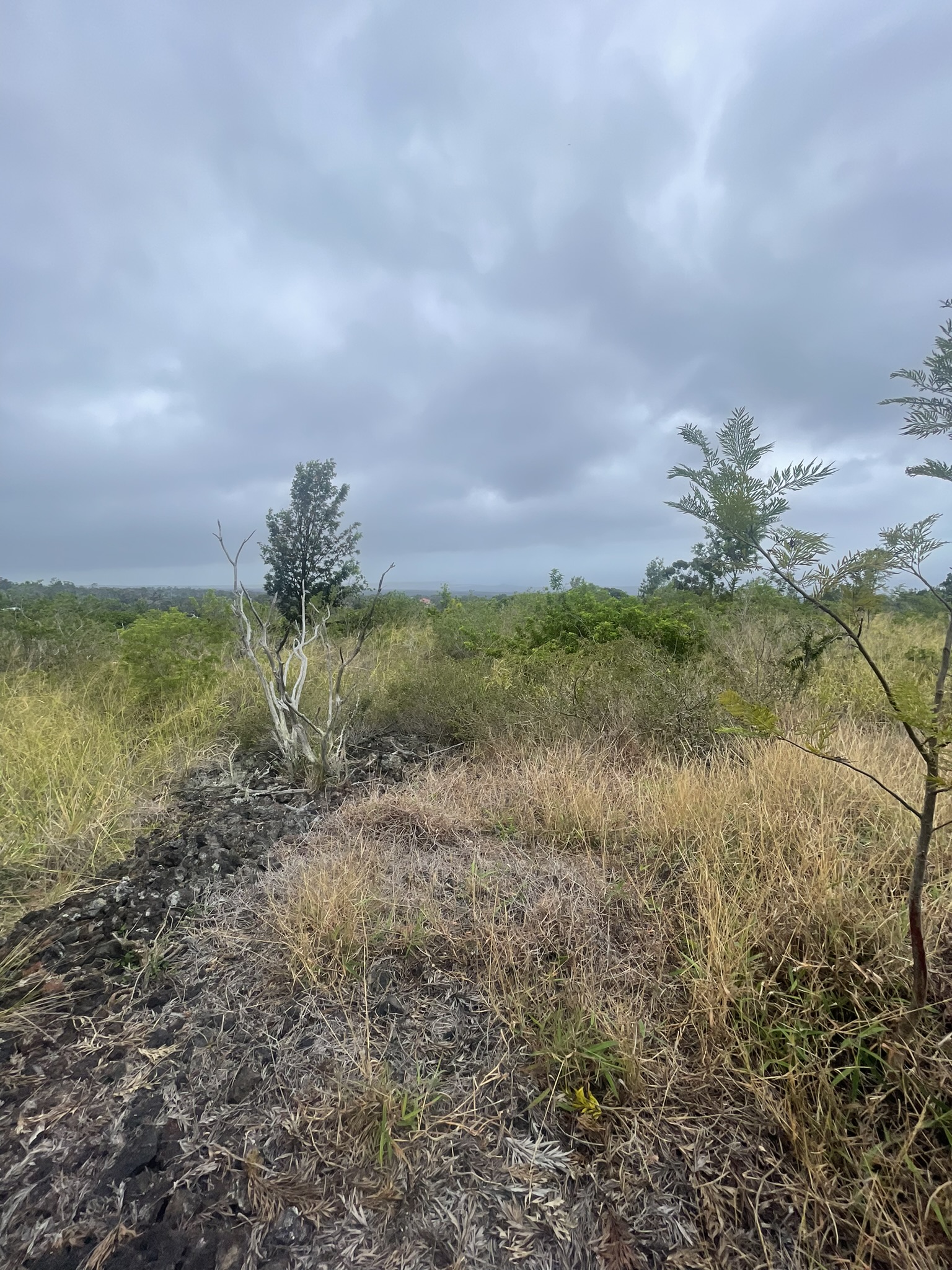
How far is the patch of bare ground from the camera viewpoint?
1152 millimetres

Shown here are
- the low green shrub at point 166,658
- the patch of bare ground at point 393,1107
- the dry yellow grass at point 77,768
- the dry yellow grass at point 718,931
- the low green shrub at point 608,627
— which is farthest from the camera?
the low green shrub at point 608,627

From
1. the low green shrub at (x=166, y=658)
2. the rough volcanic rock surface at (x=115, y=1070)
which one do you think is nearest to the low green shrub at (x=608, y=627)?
the low green shrub at (x=166, y=658)

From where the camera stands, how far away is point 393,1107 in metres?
1.38

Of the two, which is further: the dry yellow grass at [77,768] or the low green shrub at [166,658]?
the low green shrub at [166,658]

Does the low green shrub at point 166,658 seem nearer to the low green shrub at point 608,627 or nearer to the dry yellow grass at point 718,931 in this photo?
the dry yellow grass at point 718,931

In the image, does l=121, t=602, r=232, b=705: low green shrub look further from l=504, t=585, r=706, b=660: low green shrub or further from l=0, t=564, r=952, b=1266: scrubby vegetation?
l=504, t=585, r=706, b=660: low green shrub

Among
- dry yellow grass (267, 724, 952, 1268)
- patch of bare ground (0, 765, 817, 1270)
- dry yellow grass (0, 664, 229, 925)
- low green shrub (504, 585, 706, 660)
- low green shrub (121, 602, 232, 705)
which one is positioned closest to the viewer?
patch of bare ground (0, 765, 817, 1270)

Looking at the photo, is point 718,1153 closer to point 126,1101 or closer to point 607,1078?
point 607,1078

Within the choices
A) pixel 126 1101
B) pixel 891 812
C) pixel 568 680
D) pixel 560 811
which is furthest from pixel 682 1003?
pixel 568 680

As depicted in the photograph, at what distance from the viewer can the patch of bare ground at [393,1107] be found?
3.78 ft

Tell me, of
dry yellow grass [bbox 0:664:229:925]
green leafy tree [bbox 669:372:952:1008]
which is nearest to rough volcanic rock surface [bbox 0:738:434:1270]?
dry yellow grass [bbox 0:664:229:925]

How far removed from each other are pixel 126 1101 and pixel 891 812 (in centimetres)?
286

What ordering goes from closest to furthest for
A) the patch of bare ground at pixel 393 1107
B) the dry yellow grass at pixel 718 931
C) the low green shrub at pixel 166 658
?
1. the patch of bare ground at pixel 393 1107
2. the dry yellow grass at pixel 718 931
3. the low green shrub at pixel 166 658

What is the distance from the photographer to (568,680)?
4473 mm
